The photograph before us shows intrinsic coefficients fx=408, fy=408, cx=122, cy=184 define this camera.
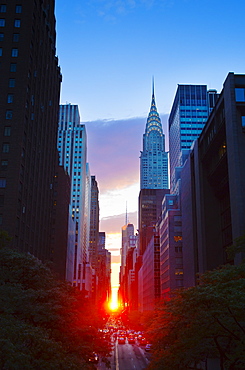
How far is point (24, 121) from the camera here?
67.9 metres

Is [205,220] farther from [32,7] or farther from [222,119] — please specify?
[32,7]

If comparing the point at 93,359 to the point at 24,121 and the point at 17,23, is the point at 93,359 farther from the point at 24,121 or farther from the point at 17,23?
the point at 17,23

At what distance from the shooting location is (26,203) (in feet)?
230

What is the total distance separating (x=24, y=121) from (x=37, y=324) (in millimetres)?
42583

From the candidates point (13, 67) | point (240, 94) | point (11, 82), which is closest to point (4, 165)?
point (11, 82)

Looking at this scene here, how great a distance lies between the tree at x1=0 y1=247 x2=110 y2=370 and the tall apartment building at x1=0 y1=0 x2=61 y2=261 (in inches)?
1036

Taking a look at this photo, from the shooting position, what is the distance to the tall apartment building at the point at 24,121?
211 feet

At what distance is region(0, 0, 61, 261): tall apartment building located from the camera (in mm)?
64375

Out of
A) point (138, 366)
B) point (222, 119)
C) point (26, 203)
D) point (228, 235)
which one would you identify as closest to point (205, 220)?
point (228, 235)

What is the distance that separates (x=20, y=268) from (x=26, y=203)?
34.9 meters

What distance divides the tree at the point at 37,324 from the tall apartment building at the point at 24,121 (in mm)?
26305

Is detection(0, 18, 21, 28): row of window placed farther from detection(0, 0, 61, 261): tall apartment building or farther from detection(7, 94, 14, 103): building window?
detection(7, 94, 14, 103): building window

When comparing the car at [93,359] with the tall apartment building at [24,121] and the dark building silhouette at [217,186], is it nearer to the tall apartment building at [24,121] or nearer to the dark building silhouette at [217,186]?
the dark building silhouette at [217,186]

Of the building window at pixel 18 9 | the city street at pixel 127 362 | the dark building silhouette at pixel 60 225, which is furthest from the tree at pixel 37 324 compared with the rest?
the dark building silhouette at pixel 60 225
